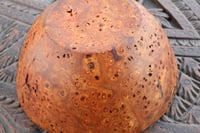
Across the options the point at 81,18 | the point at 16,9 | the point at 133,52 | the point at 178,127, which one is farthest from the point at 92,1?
the point at 16,9

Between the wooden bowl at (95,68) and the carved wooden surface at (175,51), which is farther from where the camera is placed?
the carved wooden surface at (175,51)

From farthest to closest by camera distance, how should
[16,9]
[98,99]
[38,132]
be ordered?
[16,9] < [38,132] < [98,99]

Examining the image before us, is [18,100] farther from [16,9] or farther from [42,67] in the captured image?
[16,9]

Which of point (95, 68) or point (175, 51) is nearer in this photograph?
point (95, 68)

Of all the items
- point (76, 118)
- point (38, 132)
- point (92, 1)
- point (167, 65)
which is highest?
point (92, 1)
